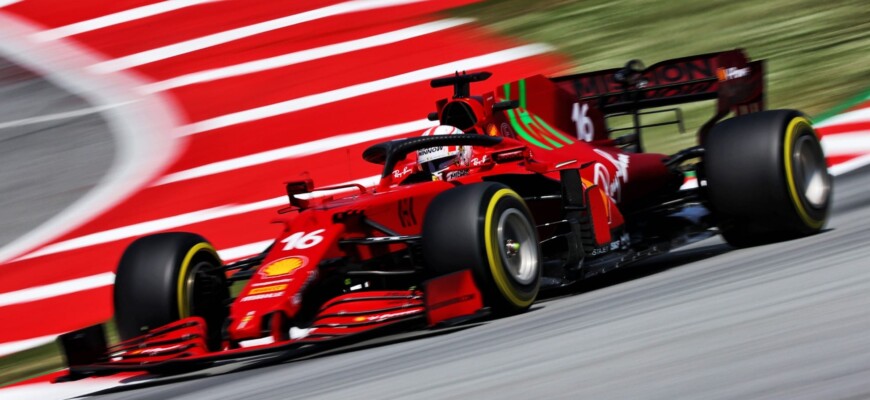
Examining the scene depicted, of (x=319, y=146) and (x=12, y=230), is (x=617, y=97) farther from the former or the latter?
(x=12, y=230)

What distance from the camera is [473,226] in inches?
233

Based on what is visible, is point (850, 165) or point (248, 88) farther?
point (248, 88)

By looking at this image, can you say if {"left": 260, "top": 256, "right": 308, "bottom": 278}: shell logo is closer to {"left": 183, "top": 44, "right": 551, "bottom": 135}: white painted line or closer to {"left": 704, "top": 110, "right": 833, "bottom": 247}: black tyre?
{"left": 704, "top": 110, "right": 833, "bottom": 247}: black tyre

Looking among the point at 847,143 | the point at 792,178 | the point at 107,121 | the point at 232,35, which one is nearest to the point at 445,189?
the point at 792,178

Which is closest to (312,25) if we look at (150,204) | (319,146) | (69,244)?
(319,146)

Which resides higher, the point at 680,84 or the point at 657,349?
the point at 680,84

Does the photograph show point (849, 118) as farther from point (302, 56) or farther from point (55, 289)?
point (55, 289)

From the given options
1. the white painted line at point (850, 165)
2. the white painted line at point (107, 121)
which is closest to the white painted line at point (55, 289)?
the white painted line at point (107, 121)

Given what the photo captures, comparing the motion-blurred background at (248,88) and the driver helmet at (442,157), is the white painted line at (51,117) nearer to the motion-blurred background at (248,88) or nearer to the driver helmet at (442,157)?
the motion-blurred background at (248,88)

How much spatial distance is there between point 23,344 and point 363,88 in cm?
550

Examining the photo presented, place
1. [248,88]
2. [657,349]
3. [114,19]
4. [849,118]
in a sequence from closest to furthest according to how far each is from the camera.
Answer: [657,349] → [849,118] → [248,88] → [114,19]

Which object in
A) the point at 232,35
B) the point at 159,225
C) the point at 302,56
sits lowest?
the point at 159,225

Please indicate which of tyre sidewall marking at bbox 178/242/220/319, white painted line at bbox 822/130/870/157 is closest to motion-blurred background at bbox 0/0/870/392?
white painted line at bbox 822/130/870/157

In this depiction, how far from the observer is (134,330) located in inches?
255
